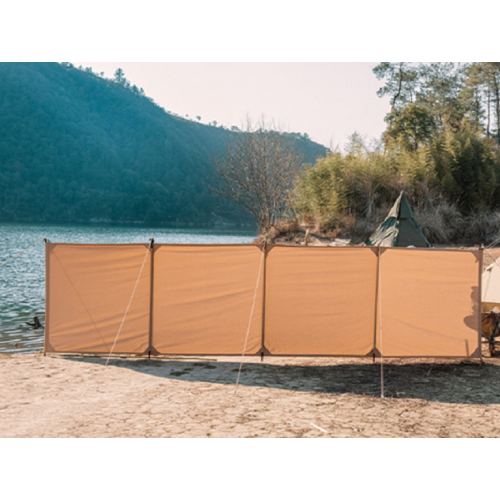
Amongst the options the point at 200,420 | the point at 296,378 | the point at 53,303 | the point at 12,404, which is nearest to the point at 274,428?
the point at 200,420

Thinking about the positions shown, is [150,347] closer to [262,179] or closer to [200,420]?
[200,420]

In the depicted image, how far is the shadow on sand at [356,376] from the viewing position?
23.5ft

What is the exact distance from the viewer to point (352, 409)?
6305 mm

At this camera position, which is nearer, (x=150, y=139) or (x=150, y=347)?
(x=150, y=347)

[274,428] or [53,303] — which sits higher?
[53,303]

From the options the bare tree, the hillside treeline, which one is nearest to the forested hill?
the bare tree

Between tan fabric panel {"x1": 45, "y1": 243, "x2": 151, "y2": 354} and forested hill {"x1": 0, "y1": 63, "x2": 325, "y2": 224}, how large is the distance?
335ft

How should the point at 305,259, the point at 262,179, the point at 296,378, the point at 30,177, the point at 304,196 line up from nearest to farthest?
1. the point at 296,378
2. the point at 305,259
3. the point at 304,196
4. the point at 262,179
5. the point at 30,177

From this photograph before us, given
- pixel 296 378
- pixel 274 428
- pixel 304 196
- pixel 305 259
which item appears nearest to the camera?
pixel 274 428

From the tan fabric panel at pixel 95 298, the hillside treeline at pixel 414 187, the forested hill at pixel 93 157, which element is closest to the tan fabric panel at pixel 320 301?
the tan fabric panel at pixel 95 298

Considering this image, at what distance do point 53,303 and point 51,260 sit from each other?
0.71m

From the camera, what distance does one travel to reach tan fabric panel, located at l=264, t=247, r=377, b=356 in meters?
8.55

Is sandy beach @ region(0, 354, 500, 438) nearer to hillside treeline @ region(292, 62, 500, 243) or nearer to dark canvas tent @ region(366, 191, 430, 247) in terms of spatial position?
dark canvas tent @ region(366, 191, 430, 247)

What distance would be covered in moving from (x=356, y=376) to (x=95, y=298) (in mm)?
4342
